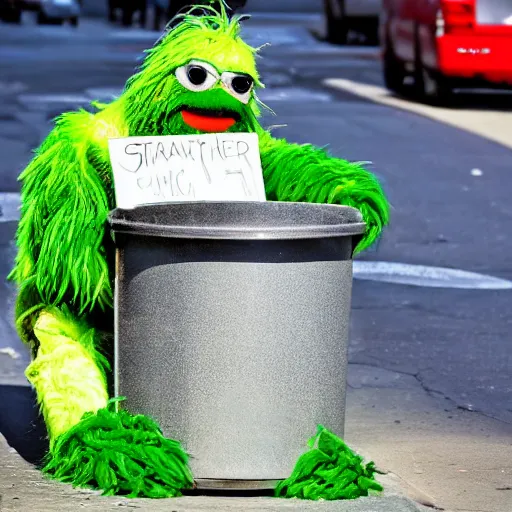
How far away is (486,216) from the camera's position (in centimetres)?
984

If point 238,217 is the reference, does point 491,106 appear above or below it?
Result: below

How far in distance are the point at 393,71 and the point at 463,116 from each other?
2.58 metres

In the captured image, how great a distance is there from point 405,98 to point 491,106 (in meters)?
1.12

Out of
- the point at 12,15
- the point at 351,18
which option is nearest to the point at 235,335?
the point at 351,18

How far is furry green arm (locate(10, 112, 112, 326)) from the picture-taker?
4.24 meters

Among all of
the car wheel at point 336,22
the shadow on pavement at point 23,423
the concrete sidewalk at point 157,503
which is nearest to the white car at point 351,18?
the car wheel at point 336,22

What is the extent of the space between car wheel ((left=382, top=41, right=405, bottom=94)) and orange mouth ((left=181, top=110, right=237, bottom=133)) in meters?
12.5

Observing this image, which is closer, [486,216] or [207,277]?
[207,277]

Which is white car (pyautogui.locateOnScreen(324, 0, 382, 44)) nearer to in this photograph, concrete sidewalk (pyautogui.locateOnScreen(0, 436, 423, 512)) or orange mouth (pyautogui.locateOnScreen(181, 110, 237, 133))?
orange mouth (pyautogui.locateOnScreen(181, 110, 237, 133))

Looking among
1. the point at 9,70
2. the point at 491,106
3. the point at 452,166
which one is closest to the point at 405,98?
the point at 491,106

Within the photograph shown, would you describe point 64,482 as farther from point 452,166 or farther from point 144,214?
point 452,166

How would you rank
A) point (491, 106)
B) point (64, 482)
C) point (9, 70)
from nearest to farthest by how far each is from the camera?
point (64, 482) < point (491, 106) < point (9, 70)

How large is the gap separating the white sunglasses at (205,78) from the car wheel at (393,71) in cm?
1256

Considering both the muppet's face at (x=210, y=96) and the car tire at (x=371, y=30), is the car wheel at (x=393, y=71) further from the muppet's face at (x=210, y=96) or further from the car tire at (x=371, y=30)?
the muppet's face at (x=210, y=96)
